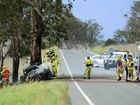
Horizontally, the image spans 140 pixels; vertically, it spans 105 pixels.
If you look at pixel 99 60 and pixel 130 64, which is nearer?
pixel 130 64

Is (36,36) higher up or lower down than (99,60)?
higher up

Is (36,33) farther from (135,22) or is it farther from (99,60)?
(135,22)

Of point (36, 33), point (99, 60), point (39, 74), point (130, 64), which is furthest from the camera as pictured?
point (99, 60)

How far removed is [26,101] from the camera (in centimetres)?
1838

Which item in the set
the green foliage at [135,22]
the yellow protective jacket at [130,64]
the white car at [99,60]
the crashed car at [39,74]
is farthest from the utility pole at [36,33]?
the green foliage at [135,22]

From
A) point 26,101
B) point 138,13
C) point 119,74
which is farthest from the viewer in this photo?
point 138,13

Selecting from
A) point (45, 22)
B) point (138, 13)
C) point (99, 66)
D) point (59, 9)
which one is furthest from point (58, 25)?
point (138, 13)

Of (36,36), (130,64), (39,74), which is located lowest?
(39,74)

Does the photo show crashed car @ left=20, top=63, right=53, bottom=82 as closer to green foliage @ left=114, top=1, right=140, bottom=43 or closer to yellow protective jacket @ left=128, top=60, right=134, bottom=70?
yellow protective jacket @ left=128, top=60, right=134, bottom=70


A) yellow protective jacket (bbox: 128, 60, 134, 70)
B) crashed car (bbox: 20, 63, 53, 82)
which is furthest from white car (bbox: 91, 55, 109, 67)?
yellow protective jacket (bbox: 128, 60, 134, 70)

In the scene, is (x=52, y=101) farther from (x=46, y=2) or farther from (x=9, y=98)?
(x=46, y=2)

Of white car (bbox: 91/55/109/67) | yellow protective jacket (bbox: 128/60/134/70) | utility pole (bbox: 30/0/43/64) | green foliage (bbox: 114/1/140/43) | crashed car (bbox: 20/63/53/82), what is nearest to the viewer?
yellow protective jacket (bbox: 128/60/134/70)

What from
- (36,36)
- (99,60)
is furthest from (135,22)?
(36,36)

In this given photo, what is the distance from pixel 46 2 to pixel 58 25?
483cm
